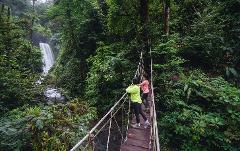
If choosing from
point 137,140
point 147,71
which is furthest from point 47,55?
point 137,140

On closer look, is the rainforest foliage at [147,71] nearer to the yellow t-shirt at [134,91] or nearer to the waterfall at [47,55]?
the yellow t-shirt at [134,91]

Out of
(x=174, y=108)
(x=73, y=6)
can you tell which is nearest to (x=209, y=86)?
(x=174, y=108)

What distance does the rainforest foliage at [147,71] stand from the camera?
7.39 metres

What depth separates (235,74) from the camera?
10.7 meters

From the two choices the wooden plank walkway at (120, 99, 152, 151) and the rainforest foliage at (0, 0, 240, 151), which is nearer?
the wooden plank walkway at (120, 99, 152, 151)

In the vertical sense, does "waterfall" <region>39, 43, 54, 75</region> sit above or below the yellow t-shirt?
above

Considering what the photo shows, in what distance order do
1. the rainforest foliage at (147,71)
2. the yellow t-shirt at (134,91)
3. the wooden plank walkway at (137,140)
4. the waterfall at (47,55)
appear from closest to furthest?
1. the wooden plank walkway at (137,140)
2. the rainforest foliage at (147,71)
3. the yellow t-shirt at (134,91)
4. the waterfall at (47,55)

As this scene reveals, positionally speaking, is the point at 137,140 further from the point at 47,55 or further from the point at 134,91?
the point at 47,55

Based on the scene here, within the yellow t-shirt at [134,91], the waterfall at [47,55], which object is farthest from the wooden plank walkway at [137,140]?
the waterfall at [47,55]

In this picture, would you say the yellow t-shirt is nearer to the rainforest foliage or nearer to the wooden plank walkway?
the wooden plank walkway

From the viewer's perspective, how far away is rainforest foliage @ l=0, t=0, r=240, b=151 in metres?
7.39

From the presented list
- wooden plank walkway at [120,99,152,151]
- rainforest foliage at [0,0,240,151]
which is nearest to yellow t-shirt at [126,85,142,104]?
wooden plank walkway at [120,99,152,151]

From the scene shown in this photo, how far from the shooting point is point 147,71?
38.7ft

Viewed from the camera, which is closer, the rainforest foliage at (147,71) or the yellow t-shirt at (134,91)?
the rainforest foliage at (147,71)
